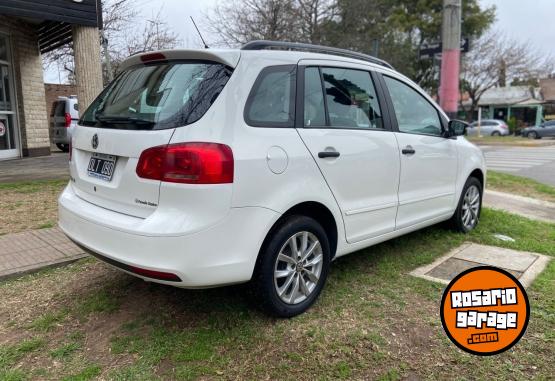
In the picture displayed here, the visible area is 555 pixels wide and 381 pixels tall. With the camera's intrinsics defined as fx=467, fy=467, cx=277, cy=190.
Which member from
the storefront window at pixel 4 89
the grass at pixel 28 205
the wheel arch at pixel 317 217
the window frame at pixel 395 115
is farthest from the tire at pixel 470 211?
the storefront window at pixel 4 89

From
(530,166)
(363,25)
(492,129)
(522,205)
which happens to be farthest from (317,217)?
(492,129)

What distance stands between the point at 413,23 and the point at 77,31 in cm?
2594

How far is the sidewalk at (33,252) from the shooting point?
158 inches

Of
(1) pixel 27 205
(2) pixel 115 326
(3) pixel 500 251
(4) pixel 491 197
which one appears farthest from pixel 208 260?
(4) pixel 491 197

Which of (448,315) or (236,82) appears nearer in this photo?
(448,315)

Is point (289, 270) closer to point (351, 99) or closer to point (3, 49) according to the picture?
point (351, 99)

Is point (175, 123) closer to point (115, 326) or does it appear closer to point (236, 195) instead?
point (236, 195)

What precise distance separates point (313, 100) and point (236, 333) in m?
1.67

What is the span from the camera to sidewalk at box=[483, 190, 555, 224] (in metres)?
6.44

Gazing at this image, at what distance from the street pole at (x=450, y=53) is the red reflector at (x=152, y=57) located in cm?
678

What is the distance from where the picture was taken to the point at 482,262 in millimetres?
4301

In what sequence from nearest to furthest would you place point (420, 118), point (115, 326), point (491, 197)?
point (115, 326)
point (420, 118)
point (491, 197)

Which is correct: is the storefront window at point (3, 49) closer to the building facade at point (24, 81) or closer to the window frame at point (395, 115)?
the building facade at point (24, 81)

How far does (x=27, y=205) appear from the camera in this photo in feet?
20.8
